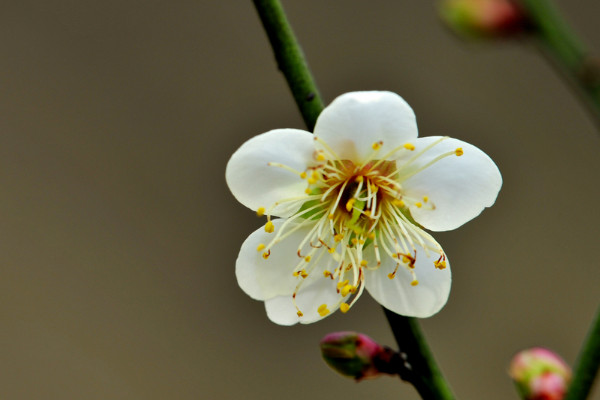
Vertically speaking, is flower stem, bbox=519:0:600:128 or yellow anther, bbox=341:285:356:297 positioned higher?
flower stem, bbox=519:0:600:128

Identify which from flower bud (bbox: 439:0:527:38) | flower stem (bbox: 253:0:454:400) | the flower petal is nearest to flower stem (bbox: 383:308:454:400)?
flower stem (bbox: 253:0:454:400)

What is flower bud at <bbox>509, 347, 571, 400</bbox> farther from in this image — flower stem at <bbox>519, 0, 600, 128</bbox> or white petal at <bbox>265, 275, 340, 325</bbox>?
flower stem at <bbox>519, 0, 600, 128</bbox>

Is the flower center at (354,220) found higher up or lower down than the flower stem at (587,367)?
higher up

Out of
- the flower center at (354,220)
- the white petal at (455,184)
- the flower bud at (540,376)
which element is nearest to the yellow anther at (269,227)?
the flower center at (354,220)

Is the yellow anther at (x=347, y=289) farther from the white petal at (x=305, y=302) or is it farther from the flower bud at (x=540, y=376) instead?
the flower bud at (x=540, y=376)

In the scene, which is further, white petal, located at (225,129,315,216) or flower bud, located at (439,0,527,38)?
white petal, located at (225,129,315,216)

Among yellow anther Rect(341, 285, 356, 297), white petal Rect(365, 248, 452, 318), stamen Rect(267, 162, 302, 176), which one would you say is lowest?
white petal Rect(365, 248, 452, 318)

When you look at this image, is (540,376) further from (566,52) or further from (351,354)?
(566,52)
